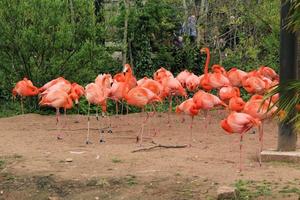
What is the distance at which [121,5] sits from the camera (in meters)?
15.0

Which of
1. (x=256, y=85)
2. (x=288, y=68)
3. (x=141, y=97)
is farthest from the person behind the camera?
(x=256, y=85)

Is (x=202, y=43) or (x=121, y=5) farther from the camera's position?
(x=202, y=43)

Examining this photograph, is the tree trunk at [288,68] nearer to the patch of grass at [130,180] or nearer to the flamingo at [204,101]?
the flamingo at [204,101]

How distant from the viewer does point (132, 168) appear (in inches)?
264

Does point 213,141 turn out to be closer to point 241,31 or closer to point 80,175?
point 80,175

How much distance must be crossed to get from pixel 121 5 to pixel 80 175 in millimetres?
9068

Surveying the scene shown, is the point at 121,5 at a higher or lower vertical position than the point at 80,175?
higher

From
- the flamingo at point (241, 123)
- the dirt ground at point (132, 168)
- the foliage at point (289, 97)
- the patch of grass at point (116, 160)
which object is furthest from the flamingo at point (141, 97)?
the foliage at point (289, 97)

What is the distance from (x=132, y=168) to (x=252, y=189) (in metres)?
1.46

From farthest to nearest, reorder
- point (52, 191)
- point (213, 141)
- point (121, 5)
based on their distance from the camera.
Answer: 1. point (121, 5)
2. point (213, 141)
3. point (52, 191)

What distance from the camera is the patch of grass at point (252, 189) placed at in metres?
5.57

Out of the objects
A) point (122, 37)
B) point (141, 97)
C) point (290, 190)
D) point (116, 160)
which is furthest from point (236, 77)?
point (290, 190)

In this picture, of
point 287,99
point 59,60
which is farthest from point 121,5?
point 287,99

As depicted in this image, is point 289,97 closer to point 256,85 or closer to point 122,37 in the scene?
point 256,85
